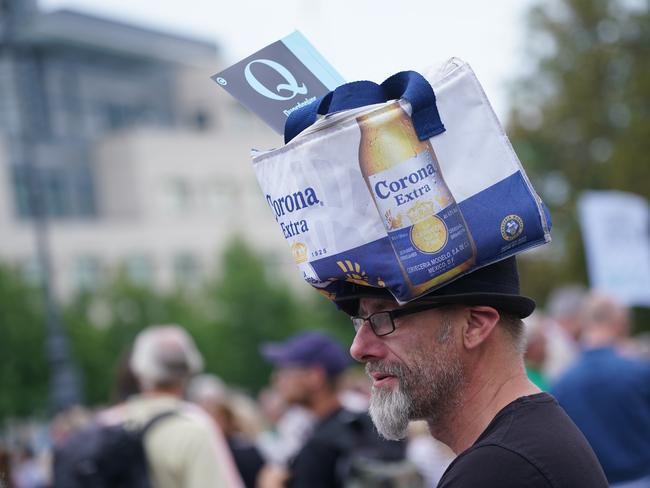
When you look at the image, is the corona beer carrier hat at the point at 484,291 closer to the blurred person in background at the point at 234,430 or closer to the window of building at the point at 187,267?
the blurred person in background at the point at 234,430

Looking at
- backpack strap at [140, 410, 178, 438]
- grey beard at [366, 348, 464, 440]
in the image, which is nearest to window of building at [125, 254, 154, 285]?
backpack strap at [140, 410, 178, 438]

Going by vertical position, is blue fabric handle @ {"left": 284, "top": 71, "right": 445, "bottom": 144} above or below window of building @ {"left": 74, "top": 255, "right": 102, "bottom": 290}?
below

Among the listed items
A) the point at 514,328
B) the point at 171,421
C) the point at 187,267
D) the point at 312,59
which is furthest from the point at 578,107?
the point at 187,267

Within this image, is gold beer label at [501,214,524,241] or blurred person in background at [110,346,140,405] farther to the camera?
blurred person in background at [110,346,140,405]

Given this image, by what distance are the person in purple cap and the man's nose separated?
3.19m

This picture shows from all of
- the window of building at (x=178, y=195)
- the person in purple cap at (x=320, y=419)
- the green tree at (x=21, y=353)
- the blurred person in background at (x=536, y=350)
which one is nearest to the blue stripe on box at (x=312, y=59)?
the person in purple cap at (x=320, y=419)

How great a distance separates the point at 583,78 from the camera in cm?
3127

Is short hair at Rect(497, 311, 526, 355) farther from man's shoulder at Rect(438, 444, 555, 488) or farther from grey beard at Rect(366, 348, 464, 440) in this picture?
man's shoulder at Rect(438, 444, 555, 488)

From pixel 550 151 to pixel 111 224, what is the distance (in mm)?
30686

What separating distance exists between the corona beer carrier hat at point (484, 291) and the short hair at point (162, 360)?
119 inches

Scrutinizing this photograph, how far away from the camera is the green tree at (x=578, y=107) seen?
3061 centimetres

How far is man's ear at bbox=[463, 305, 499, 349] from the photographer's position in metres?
2.67

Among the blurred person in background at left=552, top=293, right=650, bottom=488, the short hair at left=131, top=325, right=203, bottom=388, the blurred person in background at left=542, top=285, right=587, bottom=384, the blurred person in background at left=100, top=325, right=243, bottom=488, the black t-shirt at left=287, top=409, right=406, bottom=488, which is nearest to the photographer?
the blurred person in background at left=100, top=325, right=243, bottom=488

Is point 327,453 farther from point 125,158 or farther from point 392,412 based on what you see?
point 125,158
